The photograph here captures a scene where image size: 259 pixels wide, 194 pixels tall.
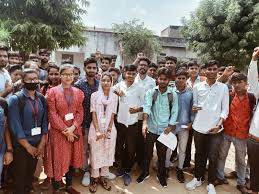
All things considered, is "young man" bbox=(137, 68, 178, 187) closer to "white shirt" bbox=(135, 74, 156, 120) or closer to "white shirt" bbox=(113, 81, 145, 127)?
"white shirt" bbox=(113, 81, 145, 127)

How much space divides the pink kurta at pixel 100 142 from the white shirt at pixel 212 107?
148cm

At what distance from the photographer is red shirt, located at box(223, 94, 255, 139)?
440 centimetres

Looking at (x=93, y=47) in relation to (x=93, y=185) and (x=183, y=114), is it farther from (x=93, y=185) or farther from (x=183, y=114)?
(x=93, y=185)

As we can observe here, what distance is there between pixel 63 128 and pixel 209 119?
7.79 feet

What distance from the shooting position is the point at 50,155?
392cm

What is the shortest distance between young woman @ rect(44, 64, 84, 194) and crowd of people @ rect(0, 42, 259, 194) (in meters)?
0.01

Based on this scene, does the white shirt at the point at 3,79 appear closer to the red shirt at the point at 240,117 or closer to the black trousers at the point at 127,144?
the black trousers at the point at 127,144

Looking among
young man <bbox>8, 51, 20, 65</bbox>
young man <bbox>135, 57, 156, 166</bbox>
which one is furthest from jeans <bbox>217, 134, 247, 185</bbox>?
young man <bbox>8, 51, 20, 65</bbox>

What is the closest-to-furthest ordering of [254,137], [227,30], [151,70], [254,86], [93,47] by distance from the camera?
[254,137] < [254,86] < [151,70] < [227,30] < [93,47]

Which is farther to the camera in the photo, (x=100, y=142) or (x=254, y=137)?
(x=100, y=142)

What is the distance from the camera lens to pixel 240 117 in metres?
4.43

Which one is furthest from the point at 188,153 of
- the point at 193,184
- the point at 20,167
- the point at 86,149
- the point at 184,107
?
Result: the point at 20,167

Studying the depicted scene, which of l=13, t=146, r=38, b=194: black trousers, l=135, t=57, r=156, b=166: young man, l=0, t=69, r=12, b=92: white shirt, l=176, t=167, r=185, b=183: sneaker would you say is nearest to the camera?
l=13, t=146, r=38, b=194: black trousers

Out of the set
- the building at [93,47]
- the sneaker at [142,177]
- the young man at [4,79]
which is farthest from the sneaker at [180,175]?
the building at [93,47]
